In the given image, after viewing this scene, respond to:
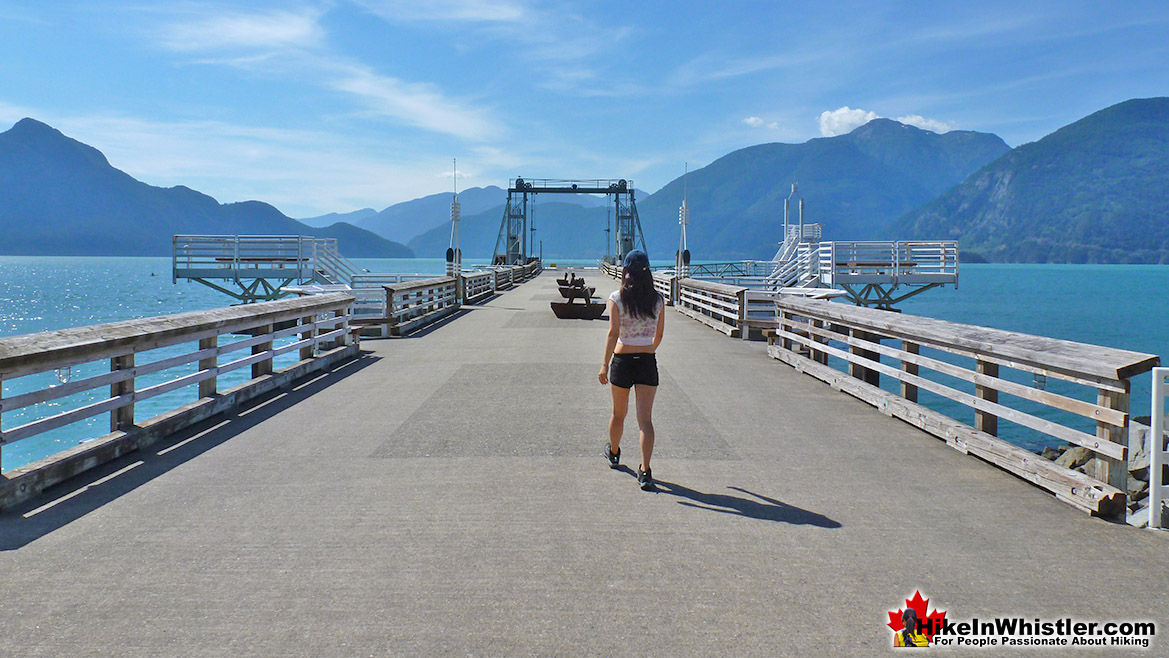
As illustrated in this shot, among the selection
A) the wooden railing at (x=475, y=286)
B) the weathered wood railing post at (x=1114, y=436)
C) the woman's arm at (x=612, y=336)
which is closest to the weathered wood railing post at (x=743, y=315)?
the woman's arm at (x=612, y=336)

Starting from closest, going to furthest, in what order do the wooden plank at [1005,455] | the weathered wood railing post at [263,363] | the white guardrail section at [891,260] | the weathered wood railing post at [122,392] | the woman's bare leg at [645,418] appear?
the wooden plank at [1005,455], the woman's bare leg at [645,418], the weathered wood railing post at [122,392], the weathered wood railing post at [263,363], the white guardrail section at [891,260]

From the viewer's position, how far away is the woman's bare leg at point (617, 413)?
20.7 feet

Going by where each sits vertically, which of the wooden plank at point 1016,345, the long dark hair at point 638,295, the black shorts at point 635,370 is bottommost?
the black shorts at point 635,370

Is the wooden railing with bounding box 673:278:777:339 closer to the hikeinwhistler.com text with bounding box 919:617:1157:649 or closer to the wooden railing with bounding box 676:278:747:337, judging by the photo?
the wooden railing with bounding box 676:278:747:337

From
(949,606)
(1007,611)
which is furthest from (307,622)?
(1007,611)

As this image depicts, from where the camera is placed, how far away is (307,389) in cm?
1112

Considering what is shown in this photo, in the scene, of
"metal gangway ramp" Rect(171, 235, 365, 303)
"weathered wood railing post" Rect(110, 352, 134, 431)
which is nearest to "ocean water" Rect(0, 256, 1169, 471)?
"weathered wood railing post" Rect(110, 352, 134, 431)

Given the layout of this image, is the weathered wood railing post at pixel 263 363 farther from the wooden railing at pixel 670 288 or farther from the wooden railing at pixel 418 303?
the wooden railing at pixel 670 288

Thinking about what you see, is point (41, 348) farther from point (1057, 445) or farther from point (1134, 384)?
point (1134, 384)

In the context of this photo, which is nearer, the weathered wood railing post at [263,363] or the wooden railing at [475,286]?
the weathered wood railing post at [263,363]

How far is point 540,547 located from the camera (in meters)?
4.80

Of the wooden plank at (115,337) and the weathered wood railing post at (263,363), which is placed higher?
the wooden plank at (115,337)

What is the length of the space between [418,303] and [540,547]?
17.6m

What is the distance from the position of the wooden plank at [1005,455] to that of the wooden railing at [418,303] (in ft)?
36.5
